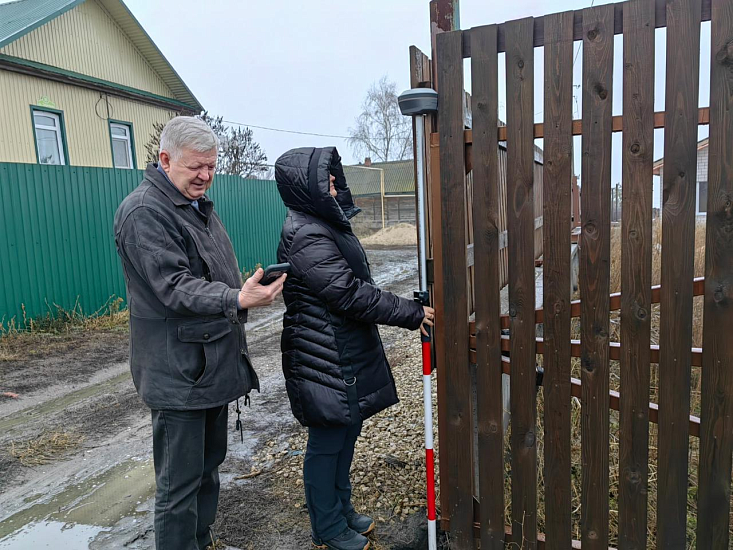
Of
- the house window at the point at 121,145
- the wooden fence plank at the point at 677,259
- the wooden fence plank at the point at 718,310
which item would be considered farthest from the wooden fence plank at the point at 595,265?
the house window at the point at 121,145

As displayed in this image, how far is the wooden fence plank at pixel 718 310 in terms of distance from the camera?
1.82 metres

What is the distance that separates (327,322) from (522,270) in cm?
84

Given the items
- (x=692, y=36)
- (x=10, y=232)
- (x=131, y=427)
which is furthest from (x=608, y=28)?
(x=10, y=232)

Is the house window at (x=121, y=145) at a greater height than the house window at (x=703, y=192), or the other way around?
the house window at (x=121, y=145)

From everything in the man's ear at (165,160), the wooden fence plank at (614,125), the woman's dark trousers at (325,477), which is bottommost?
the woman's dark trousers at (325,477)

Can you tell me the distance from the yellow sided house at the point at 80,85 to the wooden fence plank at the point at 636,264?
11.3 m

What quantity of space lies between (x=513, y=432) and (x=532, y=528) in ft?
1.37

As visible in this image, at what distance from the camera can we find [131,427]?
170 inches

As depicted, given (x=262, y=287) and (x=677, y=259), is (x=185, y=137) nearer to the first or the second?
(x=262, y=287)

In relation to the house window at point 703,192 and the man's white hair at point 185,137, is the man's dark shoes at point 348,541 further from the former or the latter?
the house window at point 703,192

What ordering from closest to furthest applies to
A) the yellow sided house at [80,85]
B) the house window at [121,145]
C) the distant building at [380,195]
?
the yellow sided house at [80,85] < the house window at [121,145] < the distant building at [380,195]

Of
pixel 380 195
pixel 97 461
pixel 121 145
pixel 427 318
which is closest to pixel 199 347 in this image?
pixel 427 318

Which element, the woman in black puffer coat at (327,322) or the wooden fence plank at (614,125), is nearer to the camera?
the wooden fence plank at (614,125)

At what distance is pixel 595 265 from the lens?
2.05 m
